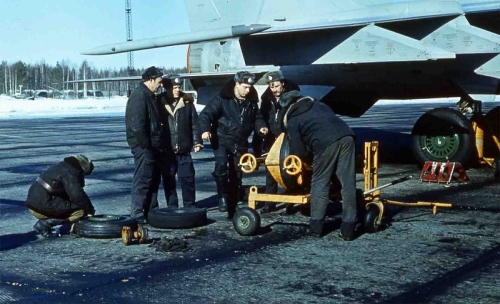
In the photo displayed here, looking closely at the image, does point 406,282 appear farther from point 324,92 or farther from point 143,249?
point 324,92

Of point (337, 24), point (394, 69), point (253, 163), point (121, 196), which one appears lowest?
point (121, 196)

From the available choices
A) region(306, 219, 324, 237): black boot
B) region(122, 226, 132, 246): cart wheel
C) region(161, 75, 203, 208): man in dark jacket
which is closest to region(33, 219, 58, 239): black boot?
region(122, 226, 132, 246): cart wheel

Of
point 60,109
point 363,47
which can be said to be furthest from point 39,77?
point 363,47

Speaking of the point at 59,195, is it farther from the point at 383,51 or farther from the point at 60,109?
the point at 60,109

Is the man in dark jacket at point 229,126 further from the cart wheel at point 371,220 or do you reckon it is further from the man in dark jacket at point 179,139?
the cart wheel at point 371,220

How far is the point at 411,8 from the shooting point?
37.4 ft

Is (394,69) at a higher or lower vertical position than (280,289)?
higher

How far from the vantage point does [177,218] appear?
24.0 ft

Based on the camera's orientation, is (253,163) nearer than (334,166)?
No

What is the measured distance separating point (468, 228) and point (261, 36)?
625 centimetres

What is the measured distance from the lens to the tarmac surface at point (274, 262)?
16.0 ft

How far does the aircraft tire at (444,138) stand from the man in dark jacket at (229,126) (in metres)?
4.60

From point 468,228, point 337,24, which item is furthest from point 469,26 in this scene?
point 468,228

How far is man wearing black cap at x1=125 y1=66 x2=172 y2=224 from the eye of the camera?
302 inches
